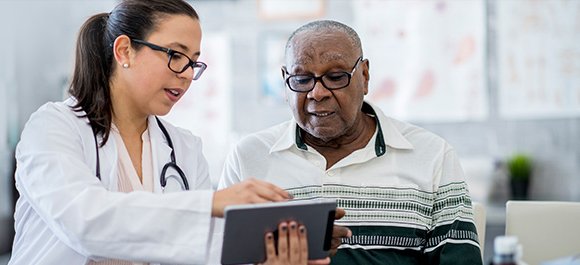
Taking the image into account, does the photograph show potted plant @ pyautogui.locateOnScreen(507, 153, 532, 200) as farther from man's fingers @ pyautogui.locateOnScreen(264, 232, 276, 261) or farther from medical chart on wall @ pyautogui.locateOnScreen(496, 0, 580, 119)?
man's fingers @ pyautogui.locateOnScreen(264, 232, 276, 261)

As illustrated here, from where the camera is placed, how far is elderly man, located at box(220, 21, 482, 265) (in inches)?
79.1

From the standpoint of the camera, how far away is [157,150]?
1.82m

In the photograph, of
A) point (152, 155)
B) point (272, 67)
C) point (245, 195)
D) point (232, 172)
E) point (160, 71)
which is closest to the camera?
point (245, 195)

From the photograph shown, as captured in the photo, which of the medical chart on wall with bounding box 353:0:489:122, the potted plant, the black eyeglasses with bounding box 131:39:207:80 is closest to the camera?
the black eyeglasses with bounding box 131:39:207:80

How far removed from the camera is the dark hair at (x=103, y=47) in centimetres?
171

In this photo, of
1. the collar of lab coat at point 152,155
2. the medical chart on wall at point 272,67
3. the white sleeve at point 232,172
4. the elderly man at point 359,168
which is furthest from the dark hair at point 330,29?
the medical chart on wall at point 272,67

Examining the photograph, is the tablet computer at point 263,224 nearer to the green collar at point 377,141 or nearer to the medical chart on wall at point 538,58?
the green collar at point 377,141

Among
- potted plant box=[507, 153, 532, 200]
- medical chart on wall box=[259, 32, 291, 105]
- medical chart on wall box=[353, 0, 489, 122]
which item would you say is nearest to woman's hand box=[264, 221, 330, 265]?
potted plant box=[507, 153, 532, 200]

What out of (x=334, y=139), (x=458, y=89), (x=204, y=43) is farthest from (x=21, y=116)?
(x=334, y=139)

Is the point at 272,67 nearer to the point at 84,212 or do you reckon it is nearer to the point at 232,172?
the point at 232,172

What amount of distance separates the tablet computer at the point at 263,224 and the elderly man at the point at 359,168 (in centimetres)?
48

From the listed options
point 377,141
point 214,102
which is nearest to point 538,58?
point 214,102

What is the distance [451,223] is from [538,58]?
2.26m

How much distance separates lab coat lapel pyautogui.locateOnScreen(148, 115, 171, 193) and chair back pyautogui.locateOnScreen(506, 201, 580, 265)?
98 cm
